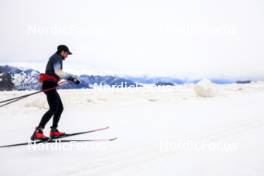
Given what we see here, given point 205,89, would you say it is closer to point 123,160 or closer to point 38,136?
point 38,136

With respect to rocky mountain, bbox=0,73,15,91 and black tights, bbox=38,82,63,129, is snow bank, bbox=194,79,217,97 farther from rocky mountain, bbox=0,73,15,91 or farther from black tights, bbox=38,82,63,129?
rocky mountain, bbox=0,73,15,91

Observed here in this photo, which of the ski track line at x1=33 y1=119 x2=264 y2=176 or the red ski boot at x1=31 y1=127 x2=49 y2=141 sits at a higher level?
the red ski boot at x1=31 y1=127 x2=49 y2=141

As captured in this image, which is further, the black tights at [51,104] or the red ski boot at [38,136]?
the black tights at [51,104]

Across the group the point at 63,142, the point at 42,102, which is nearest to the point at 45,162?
the point at 63,142

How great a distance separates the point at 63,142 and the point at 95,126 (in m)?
2.18

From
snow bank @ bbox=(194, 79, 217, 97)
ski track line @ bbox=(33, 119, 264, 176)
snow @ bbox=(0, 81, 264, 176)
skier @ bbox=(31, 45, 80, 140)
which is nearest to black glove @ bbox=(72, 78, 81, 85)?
skier @ bbox=(31, 45, 80, 140)

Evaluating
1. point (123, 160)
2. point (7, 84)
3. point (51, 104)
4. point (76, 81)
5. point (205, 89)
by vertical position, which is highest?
point (7, 84)

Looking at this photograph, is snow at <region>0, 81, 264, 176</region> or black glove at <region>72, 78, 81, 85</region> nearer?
snow at <region>0, 81, 264, 176</region>

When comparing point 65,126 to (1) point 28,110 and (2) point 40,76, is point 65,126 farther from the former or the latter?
(1) point 28,110

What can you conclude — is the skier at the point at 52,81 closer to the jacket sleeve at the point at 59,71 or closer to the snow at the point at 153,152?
the jacket sleeve at the point at 59,71

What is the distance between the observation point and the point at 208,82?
20562 mm

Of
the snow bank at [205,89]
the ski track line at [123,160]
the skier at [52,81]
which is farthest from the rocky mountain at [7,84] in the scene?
the ski track line at [123,160]

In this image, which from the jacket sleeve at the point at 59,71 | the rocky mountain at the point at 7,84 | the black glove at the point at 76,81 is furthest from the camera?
the rocky mountain at the point at 7,84

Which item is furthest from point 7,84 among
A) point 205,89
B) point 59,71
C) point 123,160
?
point 123,160
